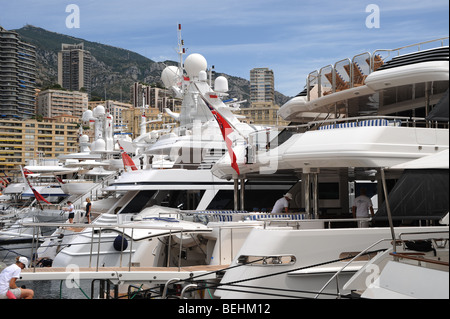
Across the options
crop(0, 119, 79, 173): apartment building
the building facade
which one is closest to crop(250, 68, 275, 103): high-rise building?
crop(0, 119, 79, 173): apartment building

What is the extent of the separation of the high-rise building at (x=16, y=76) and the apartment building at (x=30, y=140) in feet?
55.4

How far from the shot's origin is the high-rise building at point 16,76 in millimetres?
130875

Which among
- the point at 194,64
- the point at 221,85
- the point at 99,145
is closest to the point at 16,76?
the point at 99,145

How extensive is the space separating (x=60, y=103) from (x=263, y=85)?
249ft

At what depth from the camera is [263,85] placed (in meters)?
159

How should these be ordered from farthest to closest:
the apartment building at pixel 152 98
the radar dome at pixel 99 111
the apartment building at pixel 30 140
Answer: the apartment building at pixel 152 98
the apartment building at pixel 30 140
the radar dome at pixel 99 111

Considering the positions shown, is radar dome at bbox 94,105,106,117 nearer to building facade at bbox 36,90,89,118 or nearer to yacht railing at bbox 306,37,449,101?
yacht railing at bbox 306,37,449,101

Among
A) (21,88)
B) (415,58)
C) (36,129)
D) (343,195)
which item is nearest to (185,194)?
(343,195)

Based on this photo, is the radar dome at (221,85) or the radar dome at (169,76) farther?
the radar dome at (169,76)

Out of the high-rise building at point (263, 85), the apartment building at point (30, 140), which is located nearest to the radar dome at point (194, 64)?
the apartment building at point (30, 140)

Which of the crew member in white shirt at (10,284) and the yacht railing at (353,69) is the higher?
the yacht railing at (353,69)

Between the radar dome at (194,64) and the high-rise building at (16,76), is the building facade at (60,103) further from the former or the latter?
the radar dome at (194,64)

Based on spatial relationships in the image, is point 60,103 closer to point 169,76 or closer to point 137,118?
point 137,118
